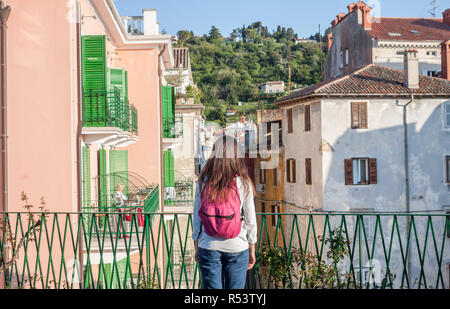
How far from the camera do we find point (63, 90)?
32.6 ft

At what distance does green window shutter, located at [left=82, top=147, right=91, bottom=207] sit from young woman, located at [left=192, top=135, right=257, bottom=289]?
23.2 ft

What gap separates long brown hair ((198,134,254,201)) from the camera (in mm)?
→ 4039

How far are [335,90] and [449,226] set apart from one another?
2033cm

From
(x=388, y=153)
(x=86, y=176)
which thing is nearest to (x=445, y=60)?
(x=388, y=153)

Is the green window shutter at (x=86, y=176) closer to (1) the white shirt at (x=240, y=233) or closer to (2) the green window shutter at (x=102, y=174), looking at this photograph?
(2) the green window shutter at (x=102, y=174)

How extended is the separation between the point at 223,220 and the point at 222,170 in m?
0.38

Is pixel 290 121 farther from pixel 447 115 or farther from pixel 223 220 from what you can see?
pixel 223 220

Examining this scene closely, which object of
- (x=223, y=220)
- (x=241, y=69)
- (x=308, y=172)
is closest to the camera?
(x=223, y=220)

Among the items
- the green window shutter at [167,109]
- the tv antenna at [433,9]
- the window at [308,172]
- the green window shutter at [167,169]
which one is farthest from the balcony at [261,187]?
the tv antenna at [433,9]

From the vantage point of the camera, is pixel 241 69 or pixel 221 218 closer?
pixel 221 218

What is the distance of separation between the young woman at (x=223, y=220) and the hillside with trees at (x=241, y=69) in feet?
175

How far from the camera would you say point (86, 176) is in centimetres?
1097

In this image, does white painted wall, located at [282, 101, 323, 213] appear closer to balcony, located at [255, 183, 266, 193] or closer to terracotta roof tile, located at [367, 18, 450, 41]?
balcony, located at [255, 183, 266, 193]

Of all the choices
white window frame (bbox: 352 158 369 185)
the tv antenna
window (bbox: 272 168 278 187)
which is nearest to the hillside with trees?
the tv antenna
